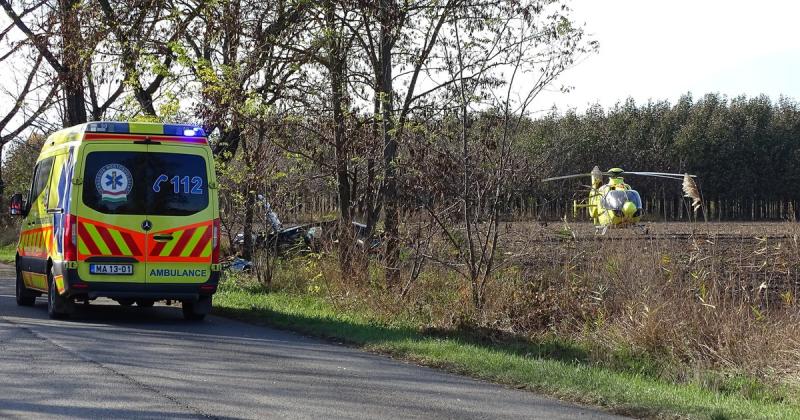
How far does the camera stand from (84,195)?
1396cm

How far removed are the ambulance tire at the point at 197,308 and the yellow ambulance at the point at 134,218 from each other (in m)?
0.02

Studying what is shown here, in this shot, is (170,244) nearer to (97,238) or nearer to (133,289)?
(133,289)

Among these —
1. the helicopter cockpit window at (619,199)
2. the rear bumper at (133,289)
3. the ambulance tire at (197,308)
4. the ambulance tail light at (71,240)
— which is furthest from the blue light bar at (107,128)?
the helicopter cockpit window at (619,199)

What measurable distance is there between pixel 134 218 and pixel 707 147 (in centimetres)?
5617

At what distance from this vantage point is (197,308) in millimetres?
14938

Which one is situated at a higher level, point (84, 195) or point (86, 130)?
point (86, 130)

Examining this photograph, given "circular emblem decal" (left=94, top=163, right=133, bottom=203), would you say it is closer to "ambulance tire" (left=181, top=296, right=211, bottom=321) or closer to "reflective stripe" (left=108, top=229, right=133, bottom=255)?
"reflective stripe" (left=108, top=229, right=133, bottom=255)

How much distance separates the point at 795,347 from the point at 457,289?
5195 mm

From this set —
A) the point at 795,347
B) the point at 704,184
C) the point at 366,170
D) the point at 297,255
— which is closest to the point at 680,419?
the point at 795,347

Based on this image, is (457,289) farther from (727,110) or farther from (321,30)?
(727,110)

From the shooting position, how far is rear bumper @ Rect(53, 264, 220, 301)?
546 inches

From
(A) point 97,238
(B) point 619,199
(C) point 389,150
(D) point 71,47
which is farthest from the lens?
(B) point 619,199

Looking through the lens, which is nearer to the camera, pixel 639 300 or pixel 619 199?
pixel 639 300

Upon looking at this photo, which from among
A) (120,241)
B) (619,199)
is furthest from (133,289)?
(619,199)
